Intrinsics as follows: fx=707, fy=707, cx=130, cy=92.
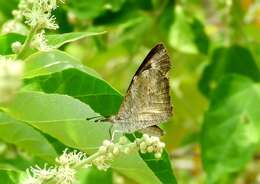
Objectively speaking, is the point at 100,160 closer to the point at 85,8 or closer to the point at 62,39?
the point at 62,39

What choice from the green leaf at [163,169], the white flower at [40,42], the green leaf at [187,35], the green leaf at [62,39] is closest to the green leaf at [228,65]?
the green leaf at [187,35]

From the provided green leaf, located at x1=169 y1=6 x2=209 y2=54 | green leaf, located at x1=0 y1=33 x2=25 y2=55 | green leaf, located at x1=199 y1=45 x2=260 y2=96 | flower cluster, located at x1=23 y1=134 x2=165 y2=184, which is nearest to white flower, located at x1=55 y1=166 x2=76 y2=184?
flower cluster, located at x1=23 y1=134 x2=165 y2=184

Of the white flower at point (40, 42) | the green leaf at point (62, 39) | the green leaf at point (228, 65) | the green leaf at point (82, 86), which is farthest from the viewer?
the green leaf at point (228, 65)

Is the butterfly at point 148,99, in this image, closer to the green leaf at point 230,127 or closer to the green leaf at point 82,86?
the green leaf at point 82,86

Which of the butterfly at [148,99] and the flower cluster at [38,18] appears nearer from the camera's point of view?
the flower cluster at [38,18]

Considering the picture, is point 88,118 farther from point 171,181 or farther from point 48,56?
point 171,181

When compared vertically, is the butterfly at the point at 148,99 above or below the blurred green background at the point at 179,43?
below
